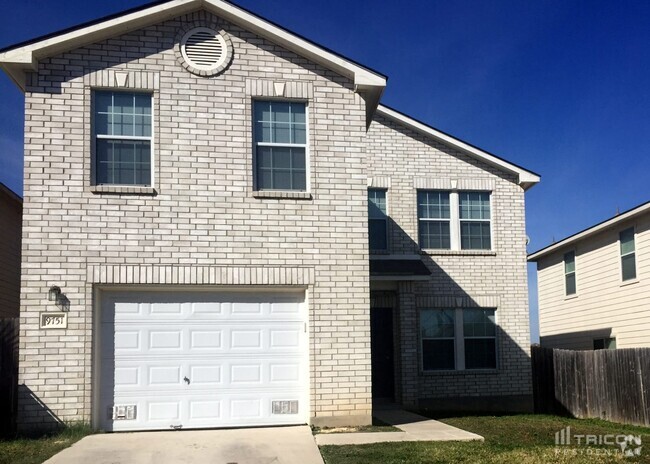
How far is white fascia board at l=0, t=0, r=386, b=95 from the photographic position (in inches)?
446

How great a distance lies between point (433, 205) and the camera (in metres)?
18.5

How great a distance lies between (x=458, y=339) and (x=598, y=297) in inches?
220

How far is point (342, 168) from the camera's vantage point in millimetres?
12336

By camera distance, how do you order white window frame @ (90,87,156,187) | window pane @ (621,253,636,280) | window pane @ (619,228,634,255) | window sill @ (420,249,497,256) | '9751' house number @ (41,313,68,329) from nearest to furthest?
'9751' house number @ (41,313,68,329) → white window frame @ (90,87,156,187) → window sill @ (420,249,497,256) → window pane @ (621,253,636,280) → window pane @ (619,228,634,255)

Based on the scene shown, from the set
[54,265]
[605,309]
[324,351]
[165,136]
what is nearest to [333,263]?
[324,351]

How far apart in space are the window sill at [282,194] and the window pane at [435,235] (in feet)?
22.4

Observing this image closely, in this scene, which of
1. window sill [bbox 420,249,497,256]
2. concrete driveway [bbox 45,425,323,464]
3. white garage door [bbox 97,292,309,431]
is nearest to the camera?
concrete driveway [bbox 45,425,323,464]

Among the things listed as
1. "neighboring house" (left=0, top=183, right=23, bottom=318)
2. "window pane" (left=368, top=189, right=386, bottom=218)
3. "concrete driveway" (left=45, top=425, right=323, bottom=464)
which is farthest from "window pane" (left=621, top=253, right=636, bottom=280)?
"neighboring house" (left=0, top=183, right=23, bottom=318)

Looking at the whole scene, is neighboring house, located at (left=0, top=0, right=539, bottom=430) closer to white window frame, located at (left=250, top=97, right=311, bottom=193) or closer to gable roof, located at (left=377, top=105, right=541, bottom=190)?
white window frame, located at (left=250, top=97, right=311, bottom=193)

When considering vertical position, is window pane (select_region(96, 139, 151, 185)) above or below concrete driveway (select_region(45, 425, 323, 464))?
above

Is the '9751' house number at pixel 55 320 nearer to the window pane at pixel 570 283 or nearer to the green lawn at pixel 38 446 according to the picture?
the green lawn at pixel 38 446

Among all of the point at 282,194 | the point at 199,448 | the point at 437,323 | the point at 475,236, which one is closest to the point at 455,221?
the point at 475,236

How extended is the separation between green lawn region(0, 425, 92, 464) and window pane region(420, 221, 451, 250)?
10.1 meters

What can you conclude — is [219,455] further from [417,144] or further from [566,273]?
[566,273]
